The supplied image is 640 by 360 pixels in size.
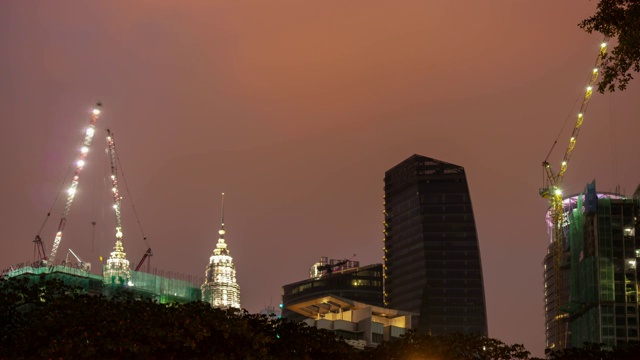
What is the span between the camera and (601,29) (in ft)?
145

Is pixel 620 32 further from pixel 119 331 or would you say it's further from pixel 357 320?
pixel 357 320

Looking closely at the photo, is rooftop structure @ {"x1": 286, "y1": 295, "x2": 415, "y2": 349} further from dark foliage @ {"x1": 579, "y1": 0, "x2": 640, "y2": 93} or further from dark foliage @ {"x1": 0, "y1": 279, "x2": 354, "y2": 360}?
dark foliage @ {"x1": 579, "y1": 0, "x2": 640, "y2": 93}

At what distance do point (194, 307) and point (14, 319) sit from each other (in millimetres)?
13382

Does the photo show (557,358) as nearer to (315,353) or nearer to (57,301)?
(315,353)

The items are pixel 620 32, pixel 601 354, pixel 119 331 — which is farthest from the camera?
pixel 601 354

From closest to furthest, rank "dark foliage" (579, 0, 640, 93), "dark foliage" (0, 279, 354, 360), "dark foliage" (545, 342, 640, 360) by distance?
"dark foliage" (579, 0, 640, 93) → "dark foliage" (0, 279, 354, 360) → "dark foliage" (545, 342, 640, 360)

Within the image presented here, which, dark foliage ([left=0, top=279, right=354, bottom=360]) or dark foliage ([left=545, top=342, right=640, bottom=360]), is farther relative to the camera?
dark foliage ([left=545, top=342, right=640, bottom=360])

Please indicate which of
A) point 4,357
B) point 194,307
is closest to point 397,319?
point 194,307

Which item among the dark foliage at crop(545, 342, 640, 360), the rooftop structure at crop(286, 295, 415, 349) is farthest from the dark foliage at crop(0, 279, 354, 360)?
the rooftop structure at crop(286, 295, 415, 349)

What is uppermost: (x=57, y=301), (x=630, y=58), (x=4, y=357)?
(x=630, y=58)

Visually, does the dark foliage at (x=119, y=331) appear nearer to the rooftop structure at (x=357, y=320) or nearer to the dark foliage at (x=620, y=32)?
the dark foliage at (x=620, y=32)

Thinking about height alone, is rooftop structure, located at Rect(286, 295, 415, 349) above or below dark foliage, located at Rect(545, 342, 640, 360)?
above

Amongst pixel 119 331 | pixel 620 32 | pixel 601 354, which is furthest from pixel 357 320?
pixel 620 32

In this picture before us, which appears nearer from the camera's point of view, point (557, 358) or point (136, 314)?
point (136, 314)
